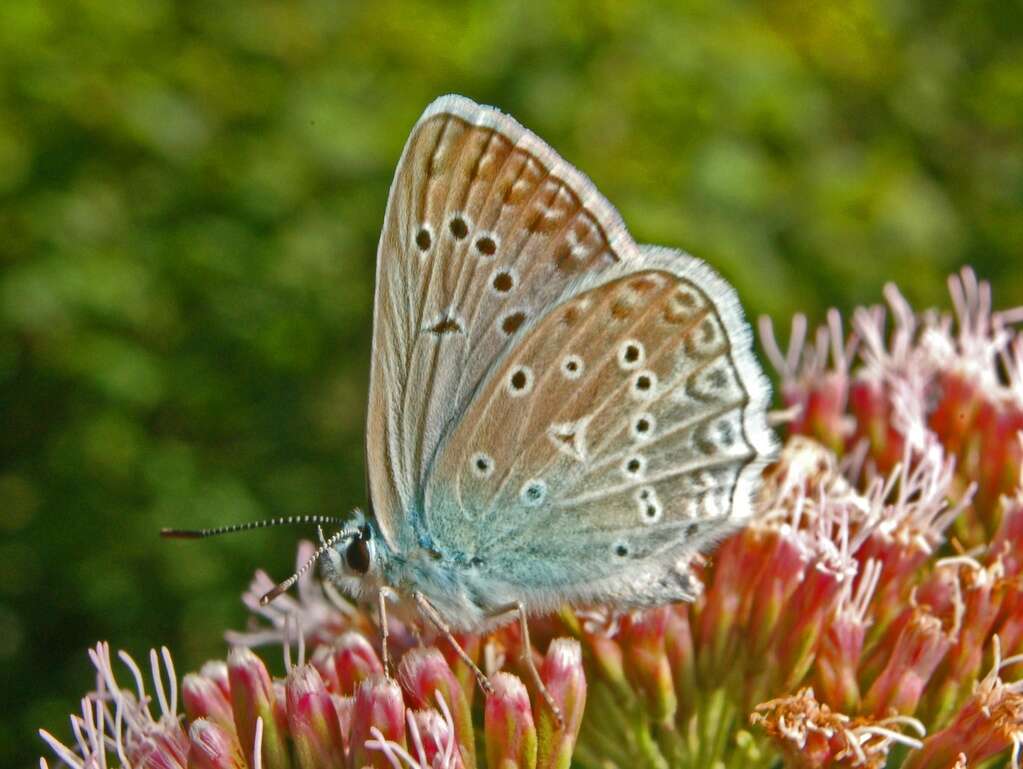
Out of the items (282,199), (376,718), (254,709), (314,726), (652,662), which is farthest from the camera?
(282,199)

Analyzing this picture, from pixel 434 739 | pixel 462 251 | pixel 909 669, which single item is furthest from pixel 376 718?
pixel 909 669

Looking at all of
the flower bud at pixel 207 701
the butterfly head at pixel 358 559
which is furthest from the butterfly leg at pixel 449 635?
the flower bud at pixel 207 701

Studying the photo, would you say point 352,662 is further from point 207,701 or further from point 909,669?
point 909,669

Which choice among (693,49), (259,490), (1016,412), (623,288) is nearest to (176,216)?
(259,490)

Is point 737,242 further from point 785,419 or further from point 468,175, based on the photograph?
point 468,175

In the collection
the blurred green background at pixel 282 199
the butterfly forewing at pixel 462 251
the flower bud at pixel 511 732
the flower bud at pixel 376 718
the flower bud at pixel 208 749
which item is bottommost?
the flower bud at pixel 511 732

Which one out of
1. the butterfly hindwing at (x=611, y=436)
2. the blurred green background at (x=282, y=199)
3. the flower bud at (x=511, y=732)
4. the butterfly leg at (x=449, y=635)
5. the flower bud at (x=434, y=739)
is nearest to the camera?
the flower bud at (x=434, y=739)

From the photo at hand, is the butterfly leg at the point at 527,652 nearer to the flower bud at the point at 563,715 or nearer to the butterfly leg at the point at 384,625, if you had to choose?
the flower bud at the point at 563,715
